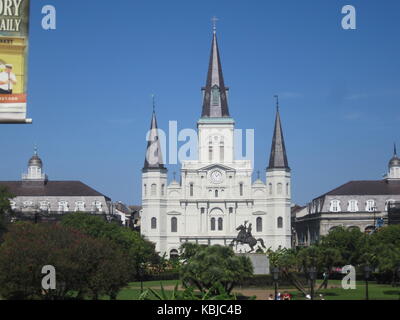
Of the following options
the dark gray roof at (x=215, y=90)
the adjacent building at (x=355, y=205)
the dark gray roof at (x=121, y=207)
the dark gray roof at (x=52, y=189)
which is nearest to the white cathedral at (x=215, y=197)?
the dark gray roof at (x=215, y=90)

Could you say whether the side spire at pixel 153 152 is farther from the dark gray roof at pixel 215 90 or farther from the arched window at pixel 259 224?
the arched window at pixel 259 224

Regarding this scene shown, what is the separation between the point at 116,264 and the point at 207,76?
250ft

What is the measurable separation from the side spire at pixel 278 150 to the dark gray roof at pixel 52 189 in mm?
25630

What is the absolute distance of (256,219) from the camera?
351ft

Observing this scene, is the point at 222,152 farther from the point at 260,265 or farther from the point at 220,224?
the point at 260,265

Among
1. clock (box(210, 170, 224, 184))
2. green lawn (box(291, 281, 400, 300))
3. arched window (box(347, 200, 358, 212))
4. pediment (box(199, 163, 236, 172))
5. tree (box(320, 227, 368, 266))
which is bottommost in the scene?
green lawn (box(291, 281, 400, 300))

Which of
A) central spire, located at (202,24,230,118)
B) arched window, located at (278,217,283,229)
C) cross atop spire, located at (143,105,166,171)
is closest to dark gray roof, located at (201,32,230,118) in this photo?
central spire, located at (202,24,230,118)

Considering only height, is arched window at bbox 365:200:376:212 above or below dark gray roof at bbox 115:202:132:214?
below

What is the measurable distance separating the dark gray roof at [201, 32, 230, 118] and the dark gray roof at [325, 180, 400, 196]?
20.7 m

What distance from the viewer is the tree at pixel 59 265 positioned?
115 ft

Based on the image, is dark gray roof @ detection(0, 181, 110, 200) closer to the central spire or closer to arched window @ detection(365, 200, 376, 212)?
the central spire

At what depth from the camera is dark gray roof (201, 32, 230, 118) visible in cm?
11025

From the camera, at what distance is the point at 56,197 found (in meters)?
106
